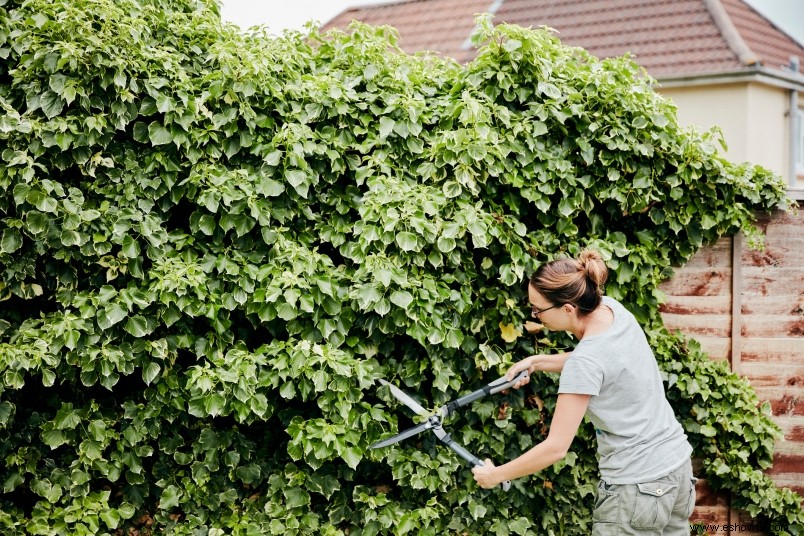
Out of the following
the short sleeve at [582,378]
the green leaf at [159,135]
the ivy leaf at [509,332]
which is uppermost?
the green leaf at [159,135]

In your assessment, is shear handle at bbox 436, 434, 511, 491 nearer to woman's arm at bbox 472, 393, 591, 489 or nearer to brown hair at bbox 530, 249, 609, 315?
woman's arm at bbox 472, 393, 591, 489

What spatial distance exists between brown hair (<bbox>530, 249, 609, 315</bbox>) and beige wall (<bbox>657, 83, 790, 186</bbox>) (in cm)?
802

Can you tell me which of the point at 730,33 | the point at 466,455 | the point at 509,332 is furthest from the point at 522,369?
the point at 730,33

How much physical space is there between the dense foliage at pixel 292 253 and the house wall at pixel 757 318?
0.73 feet

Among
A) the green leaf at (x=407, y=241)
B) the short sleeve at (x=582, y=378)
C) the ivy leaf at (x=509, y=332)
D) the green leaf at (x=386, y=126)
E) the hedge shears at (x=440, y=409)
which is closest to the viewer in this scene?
the short sleeve at (x=582, y=378)

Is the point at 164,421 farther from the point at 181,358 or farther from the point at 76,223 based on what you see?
the point at 76,223

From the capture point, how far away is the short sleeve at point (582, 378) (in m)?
2.72

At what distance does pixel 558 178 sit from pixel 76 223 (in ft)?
6.93

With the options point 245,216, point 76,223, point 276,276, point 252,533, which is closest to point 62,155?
point 76,223

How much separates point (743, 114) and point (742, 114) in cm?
2

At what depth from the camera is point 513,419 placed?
3.76m

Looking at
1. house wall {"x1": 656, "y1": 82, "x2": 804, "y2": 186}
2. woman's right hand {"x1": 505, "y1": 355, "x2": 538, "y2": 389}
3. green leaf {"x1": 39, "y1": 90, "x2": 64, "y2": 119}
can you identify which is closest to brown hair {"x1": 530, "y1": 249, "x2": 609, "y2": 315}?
woman's right hand {"x1": 505, "y1": 355, "x2": 538, "y2": 389}

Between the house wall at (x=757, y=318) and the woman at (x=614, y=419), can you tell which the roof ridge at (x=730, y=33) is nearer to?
the house wall at (x=757, y=318)

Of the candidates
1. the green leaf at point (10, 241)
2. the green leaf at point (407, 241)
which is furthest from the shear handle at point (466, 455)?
the green leaf at point (10, 241)
